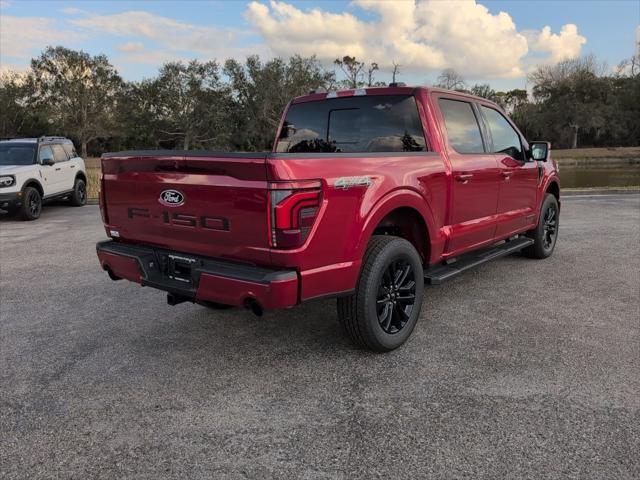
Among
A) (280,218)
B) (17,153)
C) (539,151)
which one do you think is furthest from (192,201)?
(17,153)

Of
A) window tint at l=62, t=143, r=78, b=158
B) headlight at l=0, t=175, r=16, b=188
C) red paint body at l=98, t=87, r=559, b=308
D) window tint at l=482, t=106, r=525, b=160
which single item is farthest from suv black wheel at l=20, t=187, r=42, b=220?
window tint at l=482, t=106, r=525, b=160

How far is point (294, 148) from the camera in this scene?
16.1 feet

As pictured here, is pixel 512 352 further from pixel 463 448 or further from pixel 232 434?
pixel 232 434

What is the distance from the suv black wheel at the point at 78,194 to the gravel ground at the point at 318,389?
8728mm

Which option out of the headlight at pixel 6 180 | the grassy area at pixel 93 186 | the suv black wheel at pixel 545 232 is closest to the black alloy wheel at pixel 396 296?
the suv black wheel at pixel 545 232

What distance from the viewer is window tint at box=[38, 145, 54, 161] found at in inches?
470

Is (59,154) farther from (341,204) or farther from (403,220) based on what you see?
(341,204)

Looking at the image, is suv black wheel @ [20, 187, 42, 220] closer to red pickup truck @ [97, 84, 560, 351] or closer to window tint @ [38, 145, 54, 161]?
window tint @ [38, 145, 54, 161]

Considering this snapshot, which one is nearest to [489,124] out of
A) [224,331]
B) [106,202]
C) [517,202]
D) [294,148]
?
[517,202]

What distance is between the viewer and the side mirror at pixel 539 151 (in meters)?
6.01

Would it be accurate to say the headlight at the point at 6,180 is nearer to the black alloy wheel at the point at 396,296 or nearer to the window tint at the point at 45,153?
the window tint at the point at 45,153

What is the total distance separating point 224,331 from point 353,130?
80.9 inches

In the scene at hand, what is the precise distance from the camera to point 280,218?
2932mm

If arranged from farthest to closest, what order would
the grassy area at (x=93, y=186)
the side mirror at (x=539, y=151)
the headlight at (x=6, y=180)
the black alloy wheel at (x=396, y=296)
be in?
1. the grassy area at (x=93, y=186)
2. the headlight at (x=6, y=180)
3. the side mirror at (x=539, y=151)
4. the black alloy wheel at (x=396, y=296)
